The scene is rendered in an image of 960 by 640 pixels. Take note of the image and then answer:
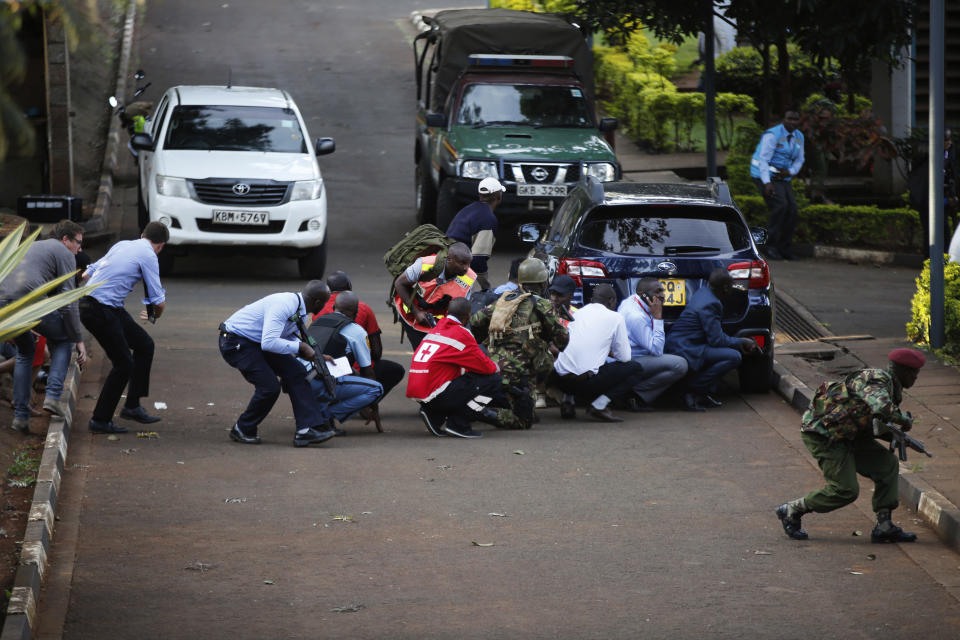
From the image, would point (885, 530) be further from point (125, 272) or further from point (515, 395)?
point (125, 272)

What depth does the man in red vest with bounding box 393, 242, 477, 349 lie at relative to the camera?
11328mm

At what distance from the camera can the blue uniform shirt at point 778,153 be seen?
17672 mm

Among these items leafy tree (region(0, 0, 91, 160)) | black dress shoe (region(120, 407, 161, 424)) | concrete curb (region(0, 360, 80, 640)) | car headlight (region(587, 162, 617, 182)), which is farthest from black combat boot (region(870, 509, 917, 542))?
car headlight (region(587, 162, 617, 182))

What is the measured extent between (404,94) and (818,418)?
79.1 ft

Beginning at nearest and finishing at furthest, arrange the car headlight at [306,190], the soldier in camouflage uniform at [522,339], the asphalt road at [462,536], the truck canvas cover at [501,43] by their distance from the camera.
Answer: the asphalt road at [462,536] → the soldier in camouflage uniform at [522,339] → the car headlight at [306,190] → the truck canvas cover at [501,43]

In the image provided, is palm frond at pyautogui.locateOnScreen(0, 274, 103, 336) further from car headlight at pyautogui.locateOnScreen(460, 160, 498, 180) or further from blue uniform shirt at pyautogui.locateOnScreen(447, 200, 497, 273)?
car headlight at pyautogui.locateOnScreen(460, 160, 498, 180)

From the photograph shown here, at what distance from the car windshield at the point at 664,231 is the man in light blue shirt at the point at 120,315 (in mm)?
3595

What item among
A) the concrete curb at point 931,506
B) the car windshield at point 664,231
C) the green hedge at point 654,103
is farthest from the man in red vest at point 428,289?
the green hedge at point 654,103

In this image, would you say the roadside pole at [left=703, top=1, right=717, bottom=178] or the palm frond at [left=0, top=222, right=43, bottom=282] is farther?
the roadside pole at [left=703, top=1, right=717, bottom=178]

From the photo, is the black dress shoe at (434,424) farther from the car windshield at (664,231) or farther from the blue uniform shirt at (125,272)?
the blue uniform shirt at (125,272)

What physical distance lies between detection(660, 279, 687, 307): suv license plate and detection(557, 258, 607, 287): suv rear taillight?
0.53 meters

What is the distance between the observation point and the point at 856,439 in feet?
25.3

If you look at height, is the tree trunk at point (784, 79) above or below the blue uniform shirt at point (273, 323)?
above

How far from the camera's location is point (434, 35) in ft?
71.5
